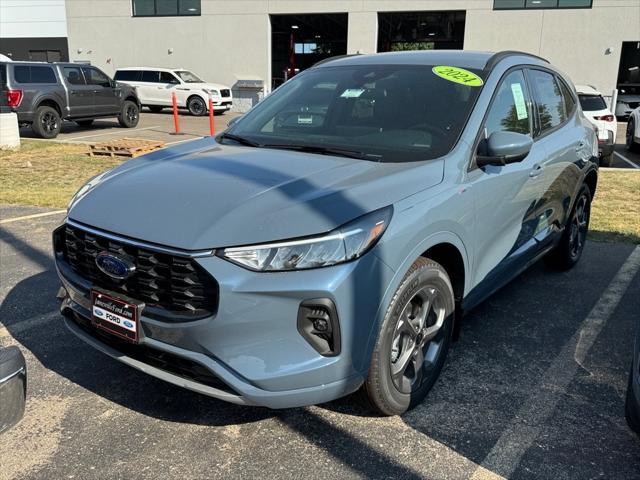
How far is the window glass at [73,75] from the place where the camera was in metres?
15.6

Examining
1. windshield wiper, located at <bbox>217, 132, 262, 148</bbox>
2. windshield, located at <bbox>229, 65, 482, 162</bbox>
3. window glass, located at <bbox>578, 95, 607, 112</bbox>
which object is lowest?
window glass, located at <bbox>578, 95, 607, 112</bbox>

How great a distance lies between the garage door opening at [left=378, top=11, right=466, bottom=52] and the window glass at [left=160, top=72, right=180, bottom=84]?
39.3 ft

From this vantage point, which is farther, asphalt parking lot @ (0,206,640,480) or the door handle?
the door handle

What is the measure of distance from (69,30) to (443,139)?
31.9 metres

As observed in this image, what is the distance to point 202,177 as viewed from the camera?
2.88m

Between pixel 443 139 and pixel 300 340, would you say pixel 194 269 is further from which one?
pixel 443 139

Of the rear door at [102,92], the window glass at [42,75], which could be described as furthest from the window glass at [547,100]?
the rear door at [102,92]

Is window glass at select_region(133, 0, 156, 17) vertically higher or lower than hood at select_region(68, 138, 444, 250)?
higher

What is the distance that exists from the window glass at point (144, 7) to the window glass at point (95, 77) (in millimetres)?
13274

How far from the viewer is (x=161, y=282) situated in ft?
8.10

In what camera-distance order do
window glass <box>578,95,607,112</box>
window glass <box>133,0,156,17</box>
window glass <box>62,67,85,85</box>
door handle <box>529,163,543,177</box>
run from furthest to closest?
1. window glass <box>133,0,156,17</box>
2. window glass <box>62,67,85,85</box>
3. window glass <box>578,95,607,112</box>
4. door handle <box>529,163,543,177</box>

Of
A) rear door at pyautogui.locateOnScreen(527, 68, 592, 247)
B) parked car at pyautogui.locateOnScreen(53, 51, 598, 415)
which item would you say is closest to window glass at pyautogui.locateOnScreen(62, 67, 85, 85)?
parked car at pyautogui.locateOnScreen(53, 51, 598, 415)

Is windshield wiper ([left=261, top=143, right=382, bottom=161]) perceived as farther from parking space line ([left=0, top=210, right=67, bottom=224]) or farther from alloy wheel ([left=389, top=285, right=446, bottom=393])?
parking space line ([left=0, top=210, right=67, bottom=224])

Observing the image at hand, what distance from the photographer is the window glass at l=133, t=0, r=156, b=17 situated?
28.5 meters
